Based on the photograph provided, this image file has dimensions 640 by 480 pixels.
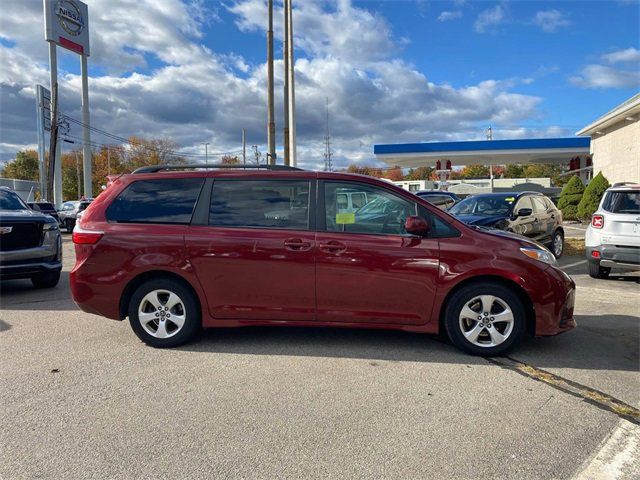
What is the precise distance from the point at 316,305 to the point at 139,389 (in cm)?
175

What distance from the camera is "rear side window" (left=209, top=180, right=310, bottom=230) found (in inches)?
188

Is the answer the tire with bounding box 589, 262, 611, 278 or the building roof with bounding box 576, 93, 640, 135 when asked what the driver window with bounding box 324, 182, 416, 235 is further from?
the building roof with bounding box 576, 93, 640, 135

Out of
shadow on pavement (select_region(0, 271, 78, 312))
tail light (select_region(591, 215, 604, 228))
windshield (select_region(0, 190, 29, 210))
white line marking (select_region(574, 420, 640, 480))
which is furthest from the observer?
windshield (select_region(0, 190, 29, 210))

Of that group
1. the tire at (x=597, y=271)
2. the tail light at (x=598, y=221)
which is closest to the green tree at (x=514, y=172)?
the tire at (x=597, y=271)

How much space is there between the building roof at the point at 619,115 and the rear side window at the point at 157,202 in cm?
1842

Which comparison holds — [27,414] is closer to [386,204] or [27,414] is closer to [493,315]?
[386,204]

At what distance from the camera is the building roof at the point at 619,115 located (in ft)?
59.7

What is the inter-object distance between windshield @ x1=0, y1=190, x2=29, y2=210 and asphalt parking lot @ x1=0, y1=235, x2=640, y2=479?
13.3ft

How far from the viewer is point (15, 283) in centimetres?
909

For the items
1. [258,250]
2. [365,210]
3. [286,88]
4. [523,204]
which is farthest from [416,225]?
[286,88]

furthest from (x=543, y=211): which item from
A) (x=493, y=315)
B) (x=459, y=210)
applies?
(x=493, y=315)

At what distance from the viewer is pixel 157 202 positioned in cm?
499

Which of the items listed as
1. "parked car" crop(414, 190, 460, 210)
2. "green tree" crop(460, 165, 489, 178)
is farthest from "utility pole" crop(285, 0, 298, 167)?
"green tree" crop(460, 165, 489, 178)

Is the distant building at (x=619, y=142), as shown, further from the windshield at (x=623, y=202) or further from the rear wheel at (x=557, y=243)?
the windshield at (x=623, y=202)
